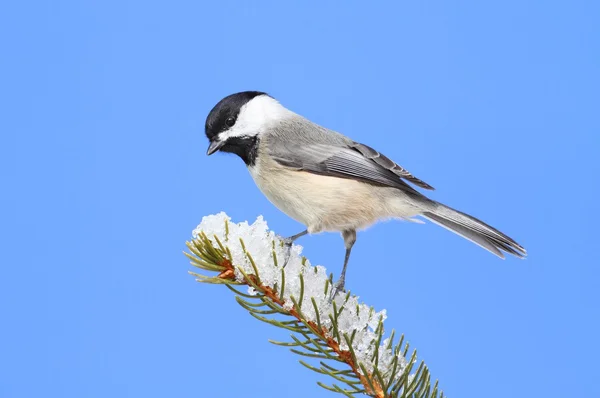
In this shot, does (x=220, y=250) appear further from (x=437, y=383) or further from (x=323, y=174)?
(x=323, y=174)

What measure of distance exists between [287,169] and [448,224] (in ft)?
2.43

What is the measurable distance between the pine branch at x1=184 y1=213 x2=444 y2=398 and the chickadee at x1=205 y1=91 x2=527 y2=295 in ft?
2.52

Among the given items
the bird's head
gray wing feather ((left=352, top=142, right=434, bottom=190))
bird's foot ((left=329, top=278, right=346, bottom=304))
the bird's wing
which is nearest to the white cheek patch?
the bird's head

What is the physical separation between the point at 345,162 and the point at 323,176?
130 millimetres

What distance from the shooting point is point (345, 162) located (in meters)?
2.72

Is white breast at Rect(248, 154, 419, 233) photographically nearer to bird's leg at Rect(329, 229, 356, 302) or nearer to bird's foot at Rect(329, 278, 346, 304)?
bird's leg at Rect(329, 229, 356, 302)

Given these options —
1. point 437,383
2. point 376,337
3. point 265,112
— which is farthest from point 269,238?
point 265,112

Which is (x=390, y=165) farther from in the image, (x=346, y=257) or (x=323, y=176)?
(x=346, y=257)

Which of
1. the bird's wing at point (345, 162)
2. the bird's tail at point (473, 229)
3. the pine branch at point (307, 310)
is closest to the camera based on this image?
the pine branch at point (307, 310)

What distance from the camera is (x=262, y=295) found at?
1.71 meters

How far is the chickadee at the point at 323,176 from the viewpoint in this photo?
2576 mm

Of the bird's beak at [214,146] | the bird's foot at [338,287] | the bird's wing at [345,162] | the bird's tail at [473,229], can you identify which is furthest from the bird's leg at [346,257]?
the bird's beak at [214,146]

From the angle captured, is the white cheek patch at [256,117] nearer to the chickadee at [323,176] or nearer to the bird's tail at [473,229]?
the chickadee at [323,176]

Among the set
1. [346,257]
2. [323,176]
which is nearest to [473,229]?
[346,257]
